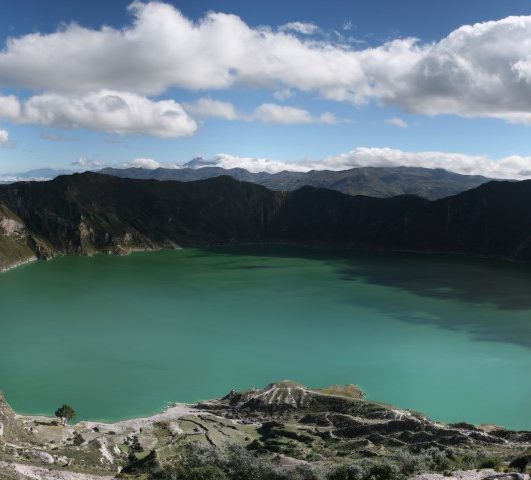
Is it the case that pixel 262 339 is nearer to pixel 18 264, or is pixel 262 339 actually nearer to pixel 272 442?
pixel 272 442

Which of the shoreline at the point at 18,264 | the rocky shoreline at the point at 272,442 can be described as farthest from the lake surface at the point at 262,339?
the shoreline at the point at 18,264

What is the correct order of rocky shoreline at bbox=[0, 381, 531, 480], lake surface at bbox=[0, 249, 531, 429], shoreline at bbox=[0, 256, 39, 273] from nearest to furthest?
1. rocky shoreline at bbox=[0, 381, 531, 480]
2. lake surface at bbox=[0, 249, 531, 429]
3. shoreline at bbox=[0, 256, 39, 273]

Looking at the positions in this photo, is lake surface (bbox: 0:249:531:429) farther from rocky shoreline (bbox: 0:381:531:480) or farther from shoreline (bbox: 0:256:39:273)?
shoreline (bbox: 0:256:39:273)

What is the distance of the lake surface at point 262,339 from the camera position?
6362 centimetres

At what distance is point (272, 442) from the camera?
46062 mm

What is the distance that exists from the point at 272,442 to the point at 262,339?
133ft

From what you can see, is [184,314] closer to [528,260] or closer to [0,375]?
[0,375]

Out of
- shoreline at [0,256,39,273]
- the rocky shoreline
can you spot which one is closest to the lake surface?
the rocky shoreline

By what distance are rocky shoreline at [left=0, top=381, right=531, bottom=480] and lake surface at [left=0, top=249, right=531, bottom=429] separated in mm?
7631

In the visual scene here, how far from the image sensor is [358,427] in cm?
4862

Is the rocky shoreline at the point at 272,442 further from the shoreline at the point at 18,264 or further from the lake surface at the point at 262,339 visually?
the shoreline at the point at 18,264

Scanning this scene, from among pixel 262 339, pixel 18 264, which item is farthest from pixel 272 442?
pixel 18 264

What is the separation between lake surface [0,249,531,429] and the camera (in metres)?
63.6

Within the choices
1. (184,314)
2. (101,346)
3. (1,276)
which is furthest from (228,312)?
(1,276)
